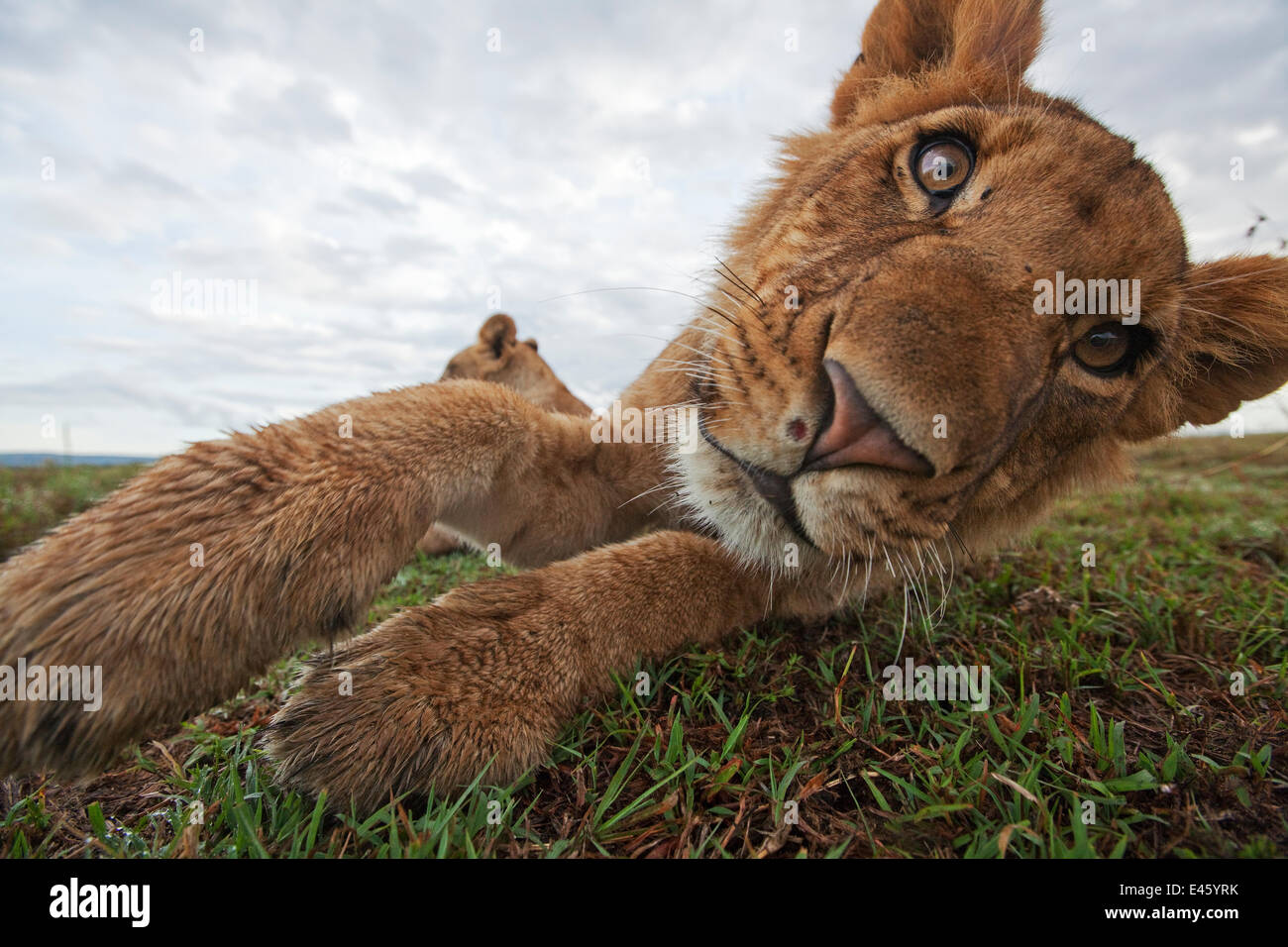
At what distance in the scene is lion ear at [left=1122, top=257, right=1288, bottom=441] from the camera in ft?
8.27

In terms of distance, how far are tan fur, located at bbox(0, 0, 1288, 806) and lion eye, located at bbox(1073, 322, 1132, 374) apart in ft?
0.19

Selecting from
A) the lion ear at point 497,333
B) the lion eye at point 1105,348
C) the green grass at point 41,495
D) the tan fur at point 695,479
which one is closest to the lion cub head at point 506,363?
the lion ear at point 497,333

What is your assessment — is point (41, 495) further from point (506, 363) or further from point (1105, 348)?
point (1105, 348)

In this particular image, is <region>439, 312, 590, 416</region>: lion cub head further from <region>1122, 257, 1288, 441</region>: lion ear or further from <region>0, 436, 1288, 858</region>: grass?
<region>1122, 257, 1288, 441</region>: lion ear

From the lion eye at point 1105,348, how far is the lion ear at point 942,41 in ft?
3.75

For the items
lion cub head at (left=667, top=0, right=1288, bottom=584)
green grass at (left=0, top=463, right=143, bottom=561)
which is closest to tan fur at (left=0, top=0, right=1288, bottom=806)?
lion cub head at (left=667, top=0, right=1288, bottom=584)

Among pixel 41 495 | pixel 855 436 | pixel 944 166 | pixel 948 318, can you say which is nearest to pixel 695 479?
pixel 855 436

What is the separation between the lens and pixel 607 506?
2.66m

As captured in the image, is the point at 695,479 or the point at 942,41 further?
the point at 942,41

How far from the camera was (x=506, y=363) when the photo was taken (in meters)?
7.25

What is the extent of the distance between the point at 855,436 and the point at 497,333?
640cm
